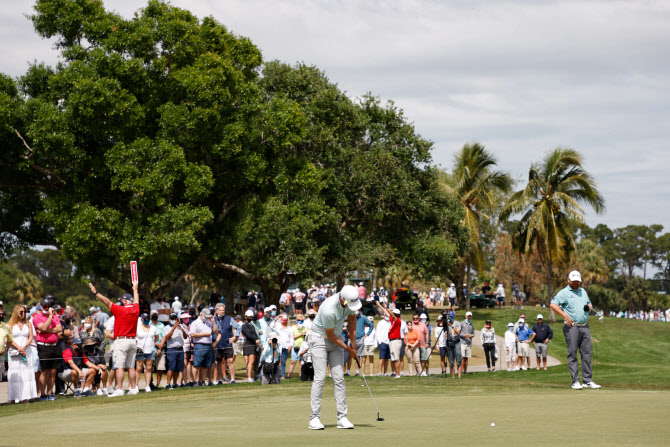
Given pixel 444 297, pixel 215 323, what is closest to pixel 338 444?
pixel 215 323

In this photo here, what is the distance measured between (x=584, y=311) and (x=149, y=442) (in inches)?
362

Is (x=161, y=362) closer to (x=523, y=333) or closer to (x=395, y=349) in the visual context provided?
(x=395, y=349)

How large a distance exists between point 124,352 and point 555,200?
3442cm

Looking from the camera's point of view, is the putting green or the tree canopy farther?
the tree canopy

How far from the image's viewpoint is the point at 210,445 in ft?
27.1

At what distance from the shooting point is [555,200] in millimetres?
46562

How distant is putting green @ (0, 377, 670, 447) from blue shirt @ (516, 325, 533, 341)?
38.9 feet

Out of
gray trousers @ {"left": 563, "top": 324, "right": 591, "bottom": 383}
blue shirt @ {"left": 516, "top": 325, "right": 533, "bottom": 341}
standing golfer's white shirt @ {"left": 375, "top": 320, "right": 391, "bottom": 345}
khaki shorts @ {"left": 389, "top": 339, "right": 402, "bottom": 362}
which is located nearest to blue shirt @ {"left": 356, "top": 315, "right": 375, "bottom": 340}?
standing golfer's white shirt @ {"left": 375, "top": 320, "right": 391, "bottom": 345}

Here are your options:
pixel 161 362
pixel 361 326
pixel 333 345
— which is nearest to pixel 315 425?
pixel 333 345

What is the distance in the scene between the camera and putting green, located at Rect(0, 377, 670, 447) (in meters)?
8.63

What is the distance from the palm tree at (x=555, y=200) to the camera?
151 ft

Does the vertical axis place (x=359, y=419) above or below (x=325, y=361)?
below

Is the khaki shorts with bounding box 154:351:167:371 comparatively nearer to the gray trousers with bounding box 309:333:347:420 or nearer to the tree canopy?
the tree canopy

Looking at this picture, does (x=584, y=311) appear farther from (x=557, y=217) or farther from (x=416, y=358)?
(x=557, y=217)
